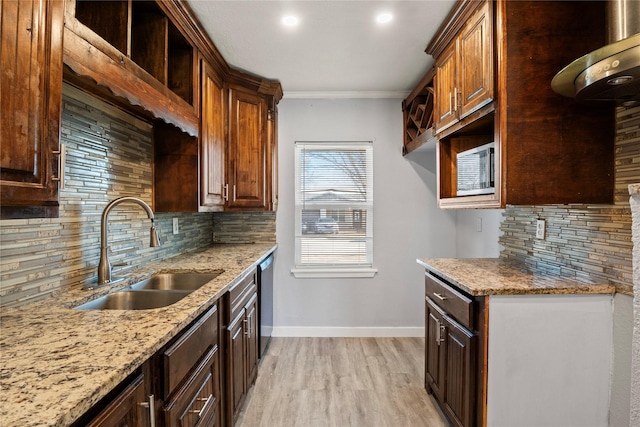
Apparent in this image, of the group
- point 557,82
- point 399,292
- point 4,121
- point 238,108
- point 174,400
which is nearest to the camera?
point 4,121

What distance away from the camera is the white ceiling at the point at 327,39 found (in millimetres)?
1807

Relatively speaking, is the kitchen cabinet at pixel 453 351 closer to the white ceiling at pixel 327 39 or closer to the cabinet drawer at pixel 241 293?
the cabinet drawer at pixel 241 293

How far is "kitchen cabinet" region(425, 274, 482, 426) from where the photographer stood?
146 centimetres

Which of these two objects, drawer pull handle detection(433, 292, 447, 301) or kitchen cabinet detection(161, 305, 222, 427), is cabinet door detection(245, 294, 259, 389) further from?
drawer pull handle detection(433, 292, 447, 301)

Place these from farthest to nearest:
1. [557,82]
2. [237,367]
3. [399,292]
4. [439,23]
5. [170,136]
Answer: [399,292] → [170,136] → [439,23] → [237,367] → [557,82]

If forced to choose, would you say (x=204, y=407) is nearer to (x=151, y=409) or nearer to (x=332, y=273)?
(x=151, y=409)

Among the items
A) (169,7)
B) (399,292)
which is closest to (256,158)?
(169,7)

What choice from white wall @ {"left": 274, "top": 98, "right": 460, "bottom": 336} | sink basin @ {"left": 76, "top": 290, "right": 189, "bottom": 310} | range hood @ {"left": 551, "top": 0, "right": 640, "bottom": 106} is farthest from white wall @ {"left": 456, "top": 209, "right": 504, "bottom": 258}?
sink basin @ {"left": 76, "top": 290, "right": 189, "bottom": 310}

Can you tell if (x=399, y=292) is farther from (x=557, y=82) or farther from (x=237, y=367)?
(x=557, y=82)

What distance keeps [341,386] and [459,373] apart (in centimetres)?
101

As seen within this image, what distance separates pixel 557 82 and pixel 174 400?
1857mm

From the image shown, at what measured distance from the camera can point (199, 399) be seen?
125cm

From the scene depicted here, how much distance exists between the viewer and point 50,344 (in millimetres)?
831

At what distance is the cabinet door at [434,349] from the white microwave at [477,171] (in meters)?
0.75
